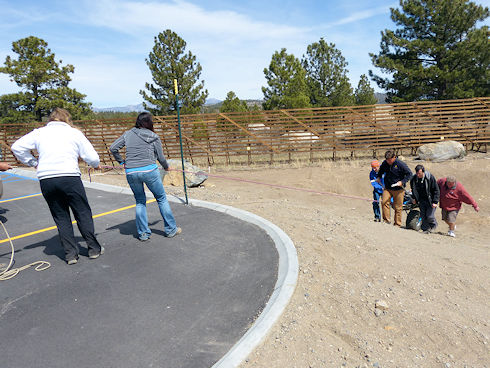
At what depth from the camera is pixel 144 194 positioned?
448 centimetres

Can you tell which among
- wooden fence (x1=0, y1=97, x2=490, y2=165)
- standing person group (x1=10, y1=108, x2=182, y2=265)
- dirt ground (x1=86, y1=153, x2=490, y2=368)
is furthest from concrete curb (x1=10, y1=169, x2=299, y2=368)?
wooden fence (x1=0, y1=97, x2=490, y2=165)

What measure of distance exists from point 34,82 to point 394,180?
1000 inches

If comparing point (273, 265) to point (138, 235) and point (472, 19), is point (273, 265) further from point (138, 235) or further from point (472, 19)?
point (472, 19)

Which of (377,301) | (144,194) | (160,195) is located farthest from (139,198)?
(377,301)

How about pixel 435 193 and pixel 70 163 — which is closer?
pixel 70 163

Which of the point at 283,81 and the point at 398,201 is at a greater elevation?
the point at 283,81

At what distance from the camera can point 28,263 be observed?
4.02m

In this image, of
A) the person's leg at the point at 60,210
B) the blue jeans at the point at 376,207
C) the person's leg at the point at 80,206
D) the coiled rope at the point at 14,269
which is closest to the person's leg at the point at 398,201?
the blue jeans at the point at 376,207

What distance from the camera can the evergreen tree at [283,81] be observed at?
22297 millimetres

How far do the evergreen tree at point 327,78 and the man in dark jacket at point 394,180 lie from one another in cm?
2057

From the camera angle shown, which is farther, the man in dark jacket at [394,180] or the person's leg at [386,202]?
the person's leg at [386,202]

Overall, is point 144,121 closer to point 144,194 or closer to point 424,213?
point 144,194

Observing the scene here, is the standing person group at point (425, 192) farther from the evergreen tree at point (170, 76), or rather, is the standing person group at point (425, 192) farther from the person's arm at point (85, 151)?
the evergreen tree at point (170, 76)

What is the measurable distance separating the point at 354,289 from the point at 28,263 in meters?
4.06
